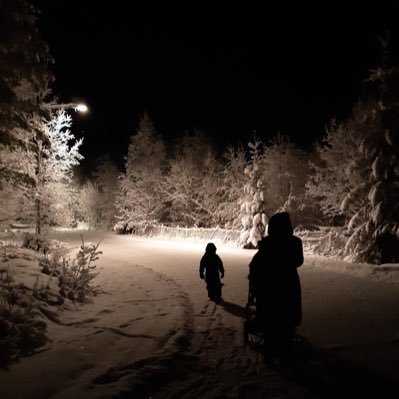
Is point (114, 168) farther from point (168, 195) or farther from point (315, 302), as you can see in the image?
point (315, 302)

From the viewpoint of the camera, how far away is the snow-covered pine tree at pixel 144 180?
4094cm

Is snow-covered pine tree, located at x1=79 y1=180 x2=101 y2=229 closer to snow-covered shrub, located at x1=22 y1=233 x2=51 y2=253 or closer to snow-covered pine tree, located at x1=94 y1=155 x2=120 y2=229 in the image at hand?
snow-covered pine tree, located at x1=94 y1=155 x2=120 y2=229

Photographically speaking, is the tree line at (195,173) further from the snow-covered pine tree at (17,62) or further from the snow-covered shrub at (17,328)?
the snow-covered shrub at (17,328)

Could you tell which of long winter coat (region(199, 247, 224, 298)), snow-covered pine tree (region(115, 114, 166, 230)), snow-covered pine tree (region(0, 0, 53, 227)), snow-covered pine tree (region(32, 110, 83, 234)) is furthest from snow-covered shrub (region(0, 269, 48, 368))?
snow-covered pine tree (region(115, 114, 166, 230))

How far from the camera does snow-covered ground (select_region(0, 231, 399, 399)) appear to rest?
4824 mm

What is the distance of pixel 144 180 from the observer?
40.9 meters

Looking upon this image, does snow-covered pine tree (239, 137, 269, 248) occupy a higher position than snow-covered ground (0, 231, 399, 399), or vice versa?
snow-covered pine tree (239, 137, 269, 248)

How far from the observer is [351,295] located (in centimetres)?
1036

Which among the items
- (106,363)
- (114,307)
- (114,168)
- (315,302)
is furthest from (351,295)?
(114,168)

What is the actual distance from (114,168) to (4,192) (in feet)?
146

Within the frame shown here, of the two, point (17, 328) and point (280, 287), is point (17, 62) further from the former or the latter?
point (280, 287)

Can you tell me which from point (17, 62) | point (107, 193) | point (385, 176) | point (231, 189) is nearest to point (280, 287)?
point (17, 62)

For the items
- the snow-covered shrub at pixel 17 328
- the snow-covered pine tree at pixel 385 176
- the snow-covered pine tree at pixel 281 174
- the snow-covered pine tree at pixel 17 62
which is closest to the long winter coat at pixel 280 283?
the snow-covered shrub at pixel 17 328

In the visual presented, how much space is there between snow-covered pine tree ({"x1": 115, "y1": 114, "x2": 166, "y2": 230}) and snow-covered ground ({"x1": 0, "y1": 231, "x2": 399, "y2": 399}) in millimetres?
29526
